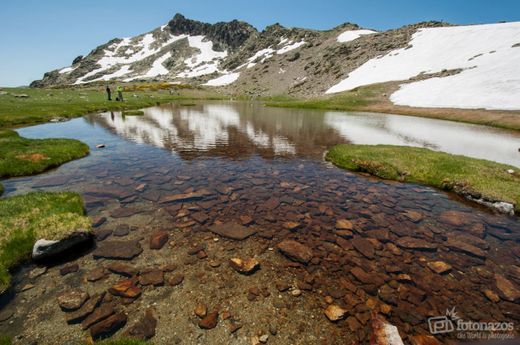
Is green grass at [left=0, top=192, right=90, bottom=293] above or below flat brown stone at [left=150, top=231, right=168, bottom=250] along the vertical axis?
above

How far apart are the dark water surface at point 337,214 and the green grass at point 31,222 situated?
1.48 metres

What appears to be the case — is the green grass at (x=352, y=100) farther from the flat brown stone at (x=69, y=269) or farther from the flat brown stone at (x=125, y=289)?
the flat brown stone at (x=69, y=269)

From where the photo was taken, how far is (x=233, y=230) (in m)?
11.6

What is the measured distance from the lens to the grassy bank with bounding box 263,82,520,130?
46125mm

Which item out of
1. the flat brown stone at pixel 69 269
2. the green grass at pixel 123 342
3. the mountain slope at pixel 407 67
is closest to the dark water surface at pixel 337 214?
the flat brown stone at pixel 69 269

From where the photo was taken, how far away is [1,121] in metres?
36.8

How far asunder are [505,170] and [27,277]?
27378 mm

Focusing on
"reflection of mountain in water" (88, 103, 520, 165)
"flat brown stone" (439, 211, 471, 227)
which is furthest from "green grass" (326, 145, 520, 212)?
"reflection of mountain in water" (88, 103, 520, 165)

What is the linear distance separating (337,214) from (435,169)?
36.0 ft

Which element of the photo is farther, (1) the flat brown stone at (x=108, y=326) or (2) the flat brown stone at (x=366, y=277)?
(2) the flat brown stone at (x=366, y=277)

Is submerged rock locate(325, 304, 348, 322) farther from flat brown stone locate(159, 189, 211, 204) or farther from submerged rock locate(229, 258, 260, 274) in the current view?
flat brown stone locate(159, 189, 211, 204)

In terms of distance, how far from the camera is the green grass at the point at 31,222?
8977 mm

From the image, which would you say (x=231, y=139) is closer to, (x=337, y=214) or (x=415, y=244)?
(x=337, y=214)

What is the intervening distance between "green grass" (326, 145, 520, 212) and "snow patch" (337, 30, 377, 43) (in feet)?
504
